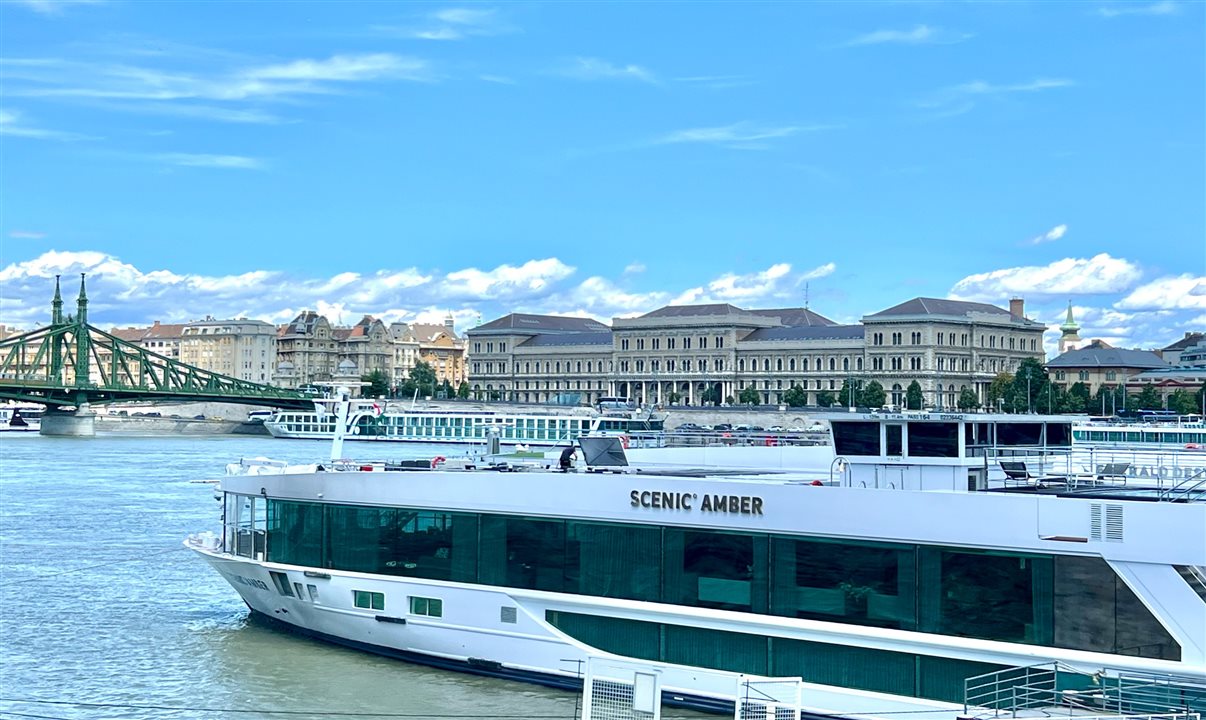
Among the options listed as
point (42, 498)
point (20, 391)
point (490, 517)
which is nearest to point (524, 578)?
point (490, 517)

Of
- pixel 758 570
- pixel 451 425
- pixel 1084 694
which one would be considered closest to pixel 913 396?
pixel 451 425

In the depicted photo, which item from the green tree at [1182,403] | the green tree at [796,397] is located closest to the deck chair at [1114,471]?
the green tree at [1182,403]

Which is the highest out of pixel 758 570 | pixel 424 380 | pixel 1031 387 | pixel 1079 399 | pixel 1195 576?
pixel 424 380

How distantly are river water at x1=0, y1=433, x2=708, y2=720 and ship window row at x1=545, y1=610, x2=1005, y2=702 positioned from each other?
0.63 m

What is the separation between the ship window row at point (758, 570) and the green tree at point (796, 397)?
114 meters

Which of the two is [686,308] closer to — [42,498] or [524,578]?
[42,498]

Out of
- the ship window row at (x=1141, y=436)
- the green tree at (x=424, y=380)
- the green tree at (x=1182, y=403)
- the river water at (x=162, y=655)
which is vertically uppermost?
the green tree at (x=424, y=380)

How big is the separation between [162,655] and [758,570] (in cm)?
854

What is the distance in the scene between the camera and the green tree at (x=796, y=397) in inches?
5260

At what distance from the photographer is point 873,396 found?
12438 cm

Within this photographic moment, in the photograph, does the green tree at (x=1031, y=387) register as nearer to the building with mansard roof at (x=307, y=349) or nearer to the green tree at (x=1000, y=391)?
the green tree at (x=1000, y=391)

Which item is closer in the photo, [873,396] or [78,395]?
[78,395]

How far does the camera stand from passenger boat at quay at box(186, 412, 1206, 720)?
1224 cm

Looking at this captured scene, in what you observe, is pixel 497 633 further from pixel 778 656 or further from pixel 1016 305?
pixel 1016 305
